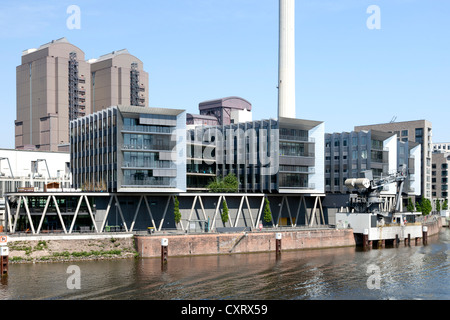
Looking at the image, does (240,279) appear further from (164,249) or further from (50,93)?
(50,93)

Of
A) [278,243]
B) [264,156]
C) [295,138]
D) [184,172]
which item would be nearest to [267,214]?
[264,156]

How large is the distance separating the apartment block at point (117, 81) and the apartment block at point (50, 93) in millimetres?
3760

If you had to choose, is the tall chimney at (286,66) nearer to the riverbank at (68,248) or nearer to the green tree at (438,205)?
the riverbank at (68,248)

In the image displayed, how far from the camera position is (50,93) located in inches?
6791

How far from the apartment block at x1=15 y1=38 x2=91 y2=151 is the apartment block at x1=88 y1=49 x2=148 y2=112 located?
3.76 meters

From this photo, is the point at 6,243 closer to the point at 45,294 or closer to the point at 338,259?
the point at 45,294

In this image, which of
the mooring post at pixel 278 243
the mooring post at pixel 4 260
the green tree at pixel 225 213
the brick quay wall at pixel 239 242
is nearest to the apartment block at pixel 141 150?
the green tree at pixel 225 213

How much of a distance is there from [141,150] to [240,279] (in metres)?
32.6

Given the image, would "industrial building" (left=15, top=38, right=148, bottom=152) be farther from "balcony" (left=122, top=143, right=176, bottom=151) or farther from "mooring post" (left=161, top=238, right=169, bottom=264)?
"mooring post" (left=161, top=238, right=169, bottom=264)

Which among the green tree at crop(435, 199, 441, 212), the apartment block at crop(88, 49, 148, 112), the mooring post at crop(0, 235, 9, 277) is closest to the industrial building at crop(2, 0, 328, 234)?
the mooring post at crop(0, 235, 9, 277)

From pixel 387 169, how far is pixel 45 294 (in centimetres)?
8964

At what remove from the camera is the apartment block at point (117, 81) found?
7205 inches

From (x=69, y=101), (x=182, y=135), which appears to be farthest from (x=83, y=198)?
(x=69, y=101)

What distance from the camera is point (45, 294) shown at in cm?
5519
